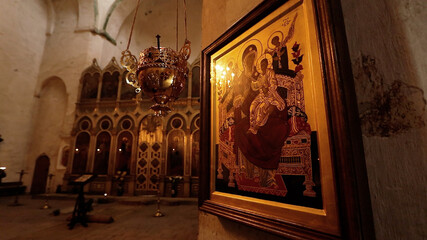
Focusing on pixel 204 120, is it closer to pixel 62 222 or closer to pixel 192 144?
pixel 62 222

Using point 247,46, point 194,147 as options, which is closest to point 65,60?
point 194,147

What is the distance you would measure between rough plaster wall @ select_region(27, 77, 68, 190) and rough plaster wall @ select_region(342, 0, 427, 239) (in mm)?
11899

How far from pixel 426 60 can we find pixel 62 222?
6.51 metres

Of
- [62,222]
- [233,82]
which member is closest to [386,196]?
[233,82]

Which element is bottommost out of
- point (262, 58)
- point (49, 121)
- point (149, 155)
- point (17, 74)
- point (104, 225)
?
point (104, 225)

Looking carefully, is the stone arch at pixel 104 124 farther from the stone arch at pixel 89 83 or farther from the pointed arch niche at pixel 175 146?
the pointed arch niche at pixel 175 146

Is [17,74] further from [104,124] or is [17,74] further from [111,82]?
[104,124]

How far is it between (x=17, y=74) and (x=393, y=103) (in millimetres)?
13329

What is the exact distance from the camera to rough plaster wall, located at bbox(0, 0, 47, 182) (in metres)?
8.83

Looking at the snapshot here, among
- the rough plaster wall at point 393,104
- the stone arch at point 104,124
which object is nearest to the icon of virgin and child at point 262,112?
the rough plaster wall at point 393,104

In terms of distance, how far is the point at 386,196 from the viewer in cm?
65

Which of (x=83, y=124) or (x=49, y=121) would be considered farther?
(x=49, y=121)

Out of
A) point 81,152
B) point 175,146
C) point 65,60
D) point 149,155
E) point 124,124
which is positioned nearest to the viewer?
point 175,146

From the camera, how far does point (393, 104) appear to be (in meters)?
0.68
